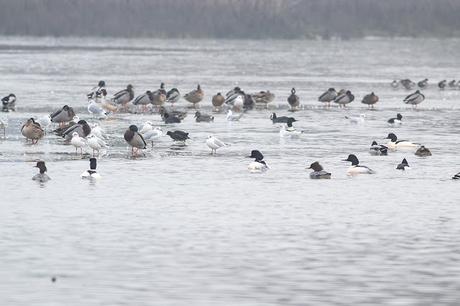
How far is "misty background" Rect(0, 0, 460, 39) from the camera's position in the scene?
141 m

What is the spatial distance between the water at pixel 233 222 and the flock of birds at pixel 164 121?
0.28 meters

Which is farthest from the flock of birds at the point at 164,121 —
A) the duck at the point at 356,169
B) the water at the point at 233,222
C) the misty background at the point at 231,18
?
the misty background at the point at 231,18

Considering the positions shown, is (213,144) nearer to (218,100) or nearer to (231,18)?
(218,100)

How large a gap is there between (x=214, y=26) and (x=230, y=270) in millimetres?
133873

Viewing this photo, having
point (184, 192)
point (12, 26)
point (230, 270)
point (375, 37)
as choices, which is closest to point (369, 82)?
point (184, 192)

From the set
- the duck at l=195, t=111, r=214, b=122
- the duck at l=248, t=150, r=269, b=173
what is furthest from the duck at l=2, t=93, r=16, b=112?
the duck at l=248, t=150, r=269, b=173

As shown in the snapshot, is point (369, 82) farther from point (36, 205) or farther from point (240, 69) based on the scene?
point (36, 205)

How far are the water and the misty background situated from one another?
109179mm

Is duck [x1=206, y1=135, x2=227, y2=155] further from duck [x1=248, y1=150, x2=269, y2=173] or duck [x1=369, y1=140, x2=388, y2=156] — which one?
duck [x1=369, y1=140, x2=388, y2=156]

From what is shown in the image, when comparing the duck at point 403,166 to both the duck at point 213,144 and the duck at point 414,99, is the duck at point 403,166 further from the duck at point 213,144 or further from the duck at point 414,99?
the duck at point 414,99

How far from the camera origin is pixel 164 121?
31.7 meters

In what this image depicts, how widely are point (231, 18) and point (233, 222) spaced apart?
135m

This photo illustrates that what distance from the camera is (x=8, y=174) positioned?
2127 cm

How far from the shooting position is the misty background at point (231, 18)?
141125mm
